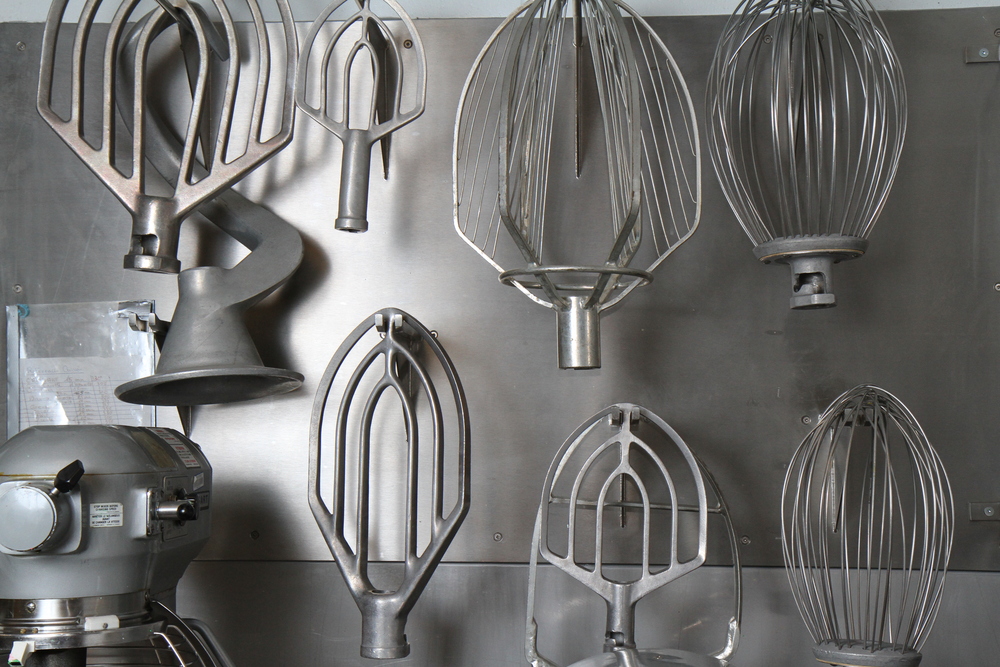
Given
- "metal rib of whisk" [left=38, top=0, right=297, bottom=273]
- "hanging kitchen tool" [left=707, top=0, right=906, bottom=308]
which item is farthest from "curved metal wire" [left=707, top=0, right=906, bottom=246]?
"metal rib of whisk" [left=38, top=0, right=297, bottom=273]

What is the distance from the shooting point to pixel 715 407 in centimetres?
94

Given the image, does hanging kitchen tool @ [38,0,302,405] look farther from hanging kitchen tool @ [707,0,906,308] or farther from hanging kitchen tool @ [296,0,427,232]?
hanging kitchen tool @ [707,0,906,308]

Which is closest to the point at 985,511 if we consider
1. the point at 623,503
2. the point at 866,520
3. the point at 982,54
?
the point at 866,520

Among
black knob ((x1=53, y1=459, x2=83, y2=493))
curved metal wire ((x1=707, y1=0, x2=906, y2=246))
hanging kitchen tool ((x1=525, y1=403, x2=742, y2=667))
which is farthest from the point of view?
curved metal wire ((x1=707, y1=0, x2=906, y2=246))

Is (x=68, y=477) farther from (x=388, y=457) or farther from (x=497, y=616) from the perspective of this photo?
(x=497, y=616)

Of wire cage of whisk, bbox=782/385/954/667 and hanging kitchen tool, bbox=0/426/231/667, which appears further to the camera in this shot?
wire cage of whisk, bbox=782/385/954/667

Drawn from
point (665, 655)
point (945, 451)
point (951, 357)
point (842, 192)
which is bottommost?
point (665, 655)

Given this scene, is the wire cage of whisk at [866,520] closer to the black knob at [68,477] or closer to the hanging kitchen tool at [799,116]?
the hanging kitchen tool at [799,116]

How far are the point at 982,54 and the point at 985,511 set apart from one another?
1.64 feet

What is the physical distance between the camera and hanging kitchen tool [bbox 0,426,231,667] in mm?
667

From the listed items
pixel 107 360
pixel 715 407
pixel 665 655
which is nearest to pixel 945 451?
pixel 715 407

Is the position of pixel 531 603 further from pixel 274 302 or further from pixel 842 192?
pixel 842 192

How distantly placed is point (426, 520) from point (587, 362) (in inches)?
11.5

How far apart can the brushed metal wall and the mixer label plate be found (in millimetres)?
269
